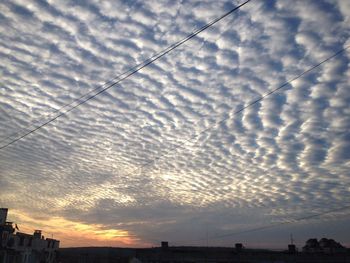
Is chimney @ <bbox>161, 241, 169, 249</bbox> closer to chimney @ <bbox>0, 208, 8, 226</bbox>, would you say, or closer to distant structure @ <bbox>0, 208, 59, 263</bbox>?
distant structure @ <bbox>0, 208, 59, 263</bbox>

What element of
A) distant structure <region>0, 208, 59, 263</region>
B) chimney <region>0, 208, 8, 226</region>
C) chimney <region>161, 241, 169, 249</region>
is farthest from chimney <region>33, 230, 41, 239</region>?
chimney <region>161, 241, 169, 249</region>

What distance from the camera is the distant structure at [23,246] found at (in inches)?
1545

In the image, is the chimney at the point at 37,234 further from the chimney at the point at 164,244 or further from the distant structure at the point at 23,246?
the chimney at the point at 164,244

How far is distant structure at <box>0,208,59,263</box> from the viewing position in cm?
3925

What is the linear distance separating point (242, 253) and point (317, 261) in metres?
10.2

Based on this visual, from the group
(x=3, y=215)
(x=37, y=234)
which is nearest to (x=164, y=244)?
(x=37, y=234)

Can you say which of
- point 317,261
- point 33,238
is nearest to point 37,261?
point 33,238

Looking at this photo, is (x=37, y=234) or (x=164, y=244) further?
(x=164, y=244)

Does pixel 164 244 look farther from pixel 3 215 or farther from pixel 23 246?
pixel 3 215

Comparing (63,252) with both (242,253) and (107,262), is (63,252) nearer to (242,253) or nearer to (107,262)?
(107,262)

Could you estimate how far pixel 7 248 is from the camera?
130 ft

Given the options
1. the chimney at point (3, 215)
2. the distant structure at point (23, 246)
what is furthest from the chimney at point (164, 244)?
the chimney at point (3, 215)

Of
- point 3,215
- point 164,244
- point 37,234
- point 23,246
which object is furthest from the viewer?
point 164,244

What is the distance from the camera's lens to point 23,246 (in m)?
42.7
